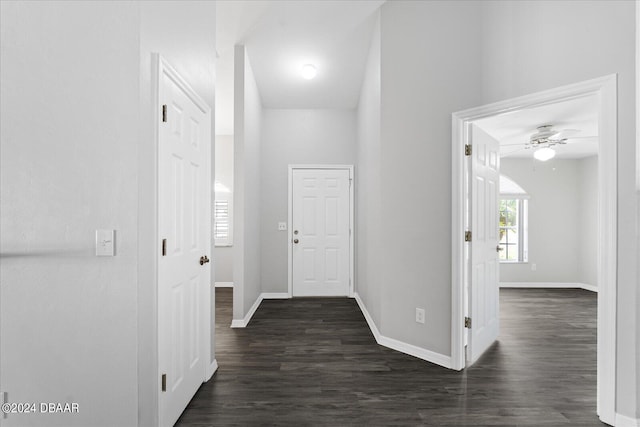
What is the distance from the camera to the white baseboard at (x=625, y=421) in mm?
1892

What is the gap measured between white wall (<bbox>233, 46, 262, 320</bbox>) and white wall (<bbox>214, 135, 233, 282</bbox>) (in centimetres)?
236

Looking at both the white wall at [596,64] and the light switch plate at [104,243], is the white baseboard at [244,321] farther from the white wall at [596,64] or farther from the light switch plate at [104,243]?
the white wall at [596,64]

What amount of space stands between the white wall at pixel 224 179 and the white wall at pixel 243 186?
2.36 meters

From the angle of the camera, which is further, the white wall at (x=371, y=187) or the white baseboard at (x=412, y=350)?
the white wall at (x=371, y=187)

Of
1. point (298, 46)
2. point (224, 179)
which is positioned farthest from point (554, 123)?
point (224, 179)

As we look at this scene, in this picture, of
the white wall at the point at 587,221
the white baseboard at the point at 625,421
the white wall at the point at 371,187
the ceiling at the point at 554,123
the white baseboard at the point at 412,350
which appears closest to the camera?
the white baseboard at the point at 625,421

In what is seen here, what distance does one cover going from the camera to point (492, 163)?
323cm

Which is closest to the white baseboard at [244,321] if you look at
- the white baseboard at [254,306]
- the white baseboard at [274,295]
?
the white baseboard at [254,306]

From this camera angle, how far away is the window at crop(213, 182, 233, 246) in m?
6.56

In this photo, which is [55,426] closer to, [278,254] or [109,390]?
[109,390]

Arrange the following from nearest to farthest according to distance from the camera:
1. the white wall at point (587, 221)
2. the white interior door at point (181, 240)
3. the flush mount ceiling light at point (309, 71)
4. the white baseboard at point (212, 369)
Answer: the white interior door at point (181, 240)
the white baseboard at point (212, 369)
the flush mount ceiling light at point (309, 71)
the white wall at point (587, 221)

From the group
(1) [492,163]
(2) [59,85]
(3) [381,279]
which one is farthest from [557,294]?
(2) [59,85]

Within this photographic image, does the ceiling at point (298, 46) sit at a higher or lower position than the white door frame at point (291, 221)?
higher

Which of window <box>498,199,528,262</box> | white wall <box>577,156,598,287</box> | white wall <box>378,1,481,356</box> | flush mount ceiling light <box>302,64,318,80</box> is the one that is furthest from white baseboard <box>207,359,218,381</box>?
white wall <box>577,156,598,287</box>
